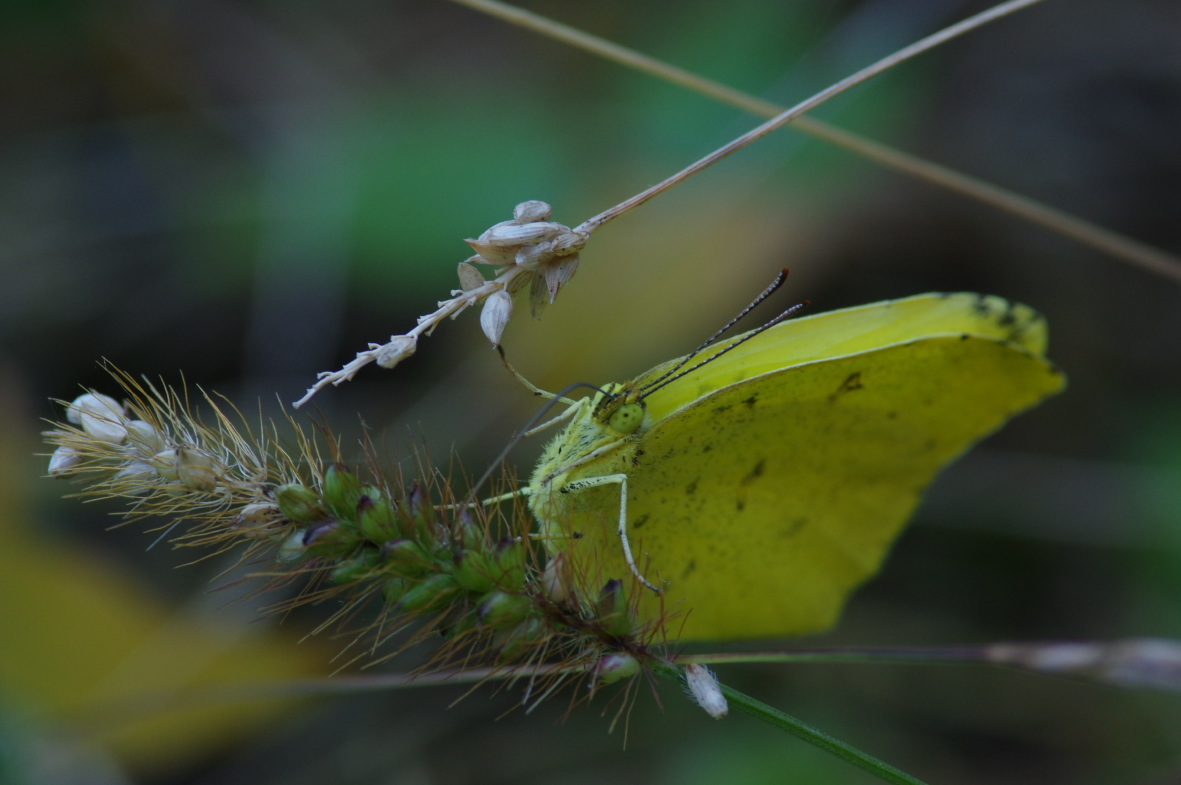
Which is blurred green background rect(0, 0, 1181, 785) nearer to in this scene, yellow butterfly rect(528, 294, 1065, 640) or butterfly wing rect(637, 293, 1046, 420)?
yellow butterfly rect(528, 294, 1065, 640)

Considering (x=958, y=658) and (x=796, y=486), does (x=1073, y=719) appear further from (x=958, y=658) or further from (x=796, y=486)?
(x=958, y=658)

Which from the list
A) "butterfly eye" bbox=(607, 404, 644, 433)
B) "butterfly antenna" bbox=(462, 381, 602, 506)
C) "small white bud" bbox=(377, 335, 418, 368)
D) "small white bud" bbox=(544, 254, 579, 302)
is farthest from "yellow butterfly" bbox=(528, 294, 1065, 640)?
"small white bud" bbox=(377, 335, 418, 368)

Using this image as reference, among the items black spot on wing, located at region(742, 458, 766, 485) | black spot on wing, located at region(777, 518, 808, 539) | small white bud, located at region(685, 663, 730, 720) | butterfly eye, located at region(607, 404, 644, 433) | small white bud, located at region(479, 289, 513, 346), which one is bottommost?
black spot on wing, located at region(777, 518, 808, 539)

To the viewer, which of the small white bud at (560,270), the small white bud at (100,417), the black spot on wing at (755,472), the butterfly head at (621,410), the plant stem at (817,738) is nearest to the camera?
the plant stem at (817,738)

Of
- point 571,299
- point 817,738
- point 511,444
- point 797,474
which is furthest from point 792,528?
point 571,299

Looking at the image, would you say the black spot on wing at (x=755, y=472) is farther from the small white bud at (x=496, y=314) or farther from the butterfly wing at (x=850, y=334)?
the small white bud at (x=496, y=314)

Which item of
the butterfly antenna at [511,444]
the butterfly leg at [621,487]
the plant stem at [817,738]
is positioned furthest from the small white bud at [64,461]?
the plant stem at [817,738]
